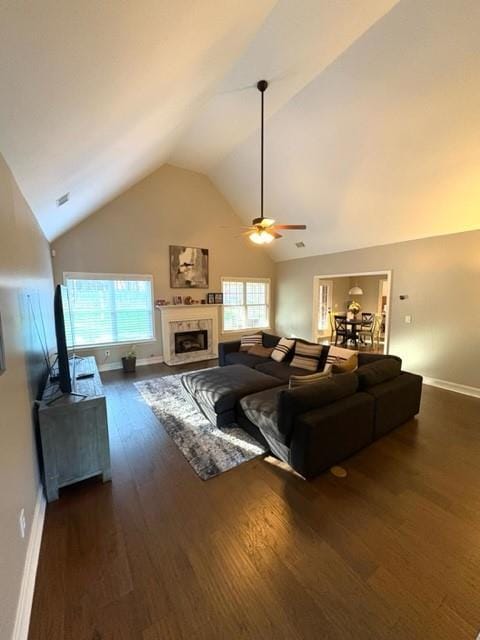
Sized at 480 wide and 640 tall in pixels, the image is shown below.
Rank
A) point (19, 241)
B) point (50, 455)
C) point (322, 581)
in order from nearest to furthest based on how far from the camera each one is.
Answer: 1. point (322, 581)
2. point (50, 455)
3. point (19, 241)

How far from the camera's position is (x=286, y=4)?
7.93 ft

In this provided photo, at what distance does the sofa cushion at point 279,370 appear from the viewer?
3971 mm

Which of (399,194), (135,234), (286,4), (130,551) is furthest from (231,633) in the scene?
(135,234)

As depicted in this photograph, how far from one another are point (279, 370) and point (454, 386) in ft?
10.6

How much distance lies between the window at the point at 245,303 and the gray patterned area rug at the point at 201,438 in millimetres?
3739

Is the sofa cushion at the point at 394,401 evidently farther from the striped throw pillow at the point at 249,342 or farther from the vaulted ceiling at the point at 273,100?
the vaulted ceiling at the point at 273,100

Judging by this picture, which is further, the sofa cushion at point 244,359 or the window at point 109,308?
the window at point 109,308

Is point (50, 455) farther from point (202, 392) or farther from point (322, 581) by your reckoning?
point (322, 581)

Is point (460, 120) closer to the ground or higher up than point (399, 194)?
higher up

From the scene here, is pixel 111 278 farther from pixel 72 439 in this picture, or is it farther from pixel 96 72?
pixel 96 72

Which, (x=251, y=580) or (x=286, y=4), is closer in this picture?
(x=251, y=580)

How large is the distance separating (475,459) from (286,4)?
484 centimetres

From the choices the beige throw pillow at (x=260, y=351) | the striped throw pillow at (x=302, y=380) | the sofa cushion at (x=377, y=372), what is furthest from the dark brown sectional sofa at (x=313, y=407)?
the beige throw pillow at (x=260, y=351)

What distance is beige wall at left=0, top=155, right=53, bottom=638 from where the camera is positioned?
1.25 metres
